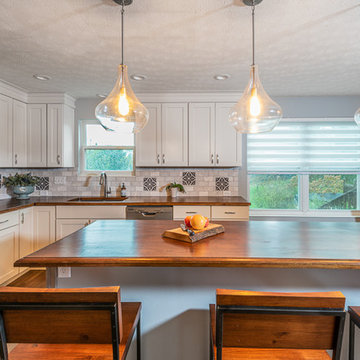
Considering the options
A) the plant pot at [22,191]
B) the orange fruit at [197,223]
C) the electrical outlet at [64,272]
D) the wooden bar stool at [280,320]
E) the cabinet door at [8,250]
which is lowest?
the cabinet door at [8,250]

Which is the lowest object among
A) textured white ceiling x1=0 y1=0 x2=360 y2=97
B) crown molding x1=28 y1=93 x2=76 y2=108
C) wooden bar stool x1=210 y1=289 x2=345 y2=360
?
wooden bar stool x1=210 y1=289 x2=345 y2=360

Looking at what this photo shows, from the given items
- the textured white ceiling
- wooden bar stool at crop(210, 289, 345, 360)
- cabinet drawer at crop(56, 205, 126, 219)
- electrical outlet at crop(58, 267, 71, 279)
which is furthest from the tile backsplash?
wooden bar stool at crop(210, 289, 345, 360)

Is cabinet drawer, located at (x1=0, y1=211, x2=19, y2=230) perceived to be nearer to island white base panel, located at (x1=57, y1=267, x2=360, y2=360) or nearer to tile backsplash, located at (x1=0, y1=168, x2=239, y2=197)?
tile backsplash, located at (x1=0, y1=168, x2=239, y2=197)

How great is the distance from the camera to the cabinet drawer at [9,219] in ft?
9.20

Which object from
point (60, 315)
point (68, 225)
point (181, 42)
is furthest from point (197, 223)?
point (68, 225)

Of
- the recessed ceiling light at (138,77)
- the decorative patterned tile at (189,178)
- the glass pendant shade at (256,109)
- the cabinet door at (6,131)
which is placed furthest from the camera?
the decorative patterned tile at (189,178)

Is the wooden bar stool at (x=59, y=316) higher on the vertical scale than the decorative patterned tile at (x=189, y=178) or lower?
lower

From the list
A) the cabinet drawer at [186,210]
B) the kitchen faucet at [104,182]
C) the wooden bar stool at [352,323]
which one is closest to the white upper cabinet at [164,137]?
the kitchen faucet at [104,182]

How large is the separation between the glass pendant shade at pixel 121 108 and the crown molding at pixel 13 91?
2319 millimetres

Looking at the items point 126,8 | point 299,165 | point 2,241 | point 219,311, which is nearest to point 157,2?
point 126,8

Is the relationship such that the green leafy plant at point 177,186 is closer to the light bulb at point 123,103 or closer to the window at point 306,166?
the window at point 306,166

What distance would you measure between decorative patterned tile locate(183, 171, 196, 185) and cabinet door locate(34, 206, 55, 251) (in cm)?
182

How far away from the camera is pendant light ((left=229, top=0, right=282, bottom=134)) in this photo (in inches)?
64.5

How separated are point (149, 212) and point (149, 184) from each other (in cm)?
76
